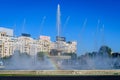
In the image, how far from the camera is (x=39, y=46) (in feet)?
444

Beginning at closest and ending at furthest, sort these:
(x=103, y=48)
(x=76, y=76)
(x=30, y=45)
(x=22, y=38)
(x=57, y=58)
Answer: (x=76, y=76)
(x=57, y=58)
(x=103, y=48)
(x=22, y=38)
(x=30, y=45)

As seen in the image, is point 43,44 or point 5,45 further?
point 43,44

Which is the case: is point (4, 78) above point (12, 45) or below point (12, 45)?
below

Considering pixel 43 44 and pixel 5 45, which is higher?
pixel 43 44

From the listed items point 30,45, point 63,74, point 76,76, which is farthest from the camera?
point 30,45

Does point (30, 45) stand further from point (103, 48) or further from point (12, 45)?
point (103, 48)

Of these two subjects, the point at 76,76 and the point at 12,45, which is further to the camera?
the point at 12,45

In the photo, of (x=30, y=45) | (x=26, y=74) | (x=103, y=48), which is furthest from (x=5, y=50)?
(x=26, y=74)

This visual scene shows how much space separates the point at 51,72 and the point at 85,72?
348cm

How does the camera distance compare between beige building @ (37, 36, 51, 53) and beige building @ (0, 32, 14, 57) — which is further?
beige building @ (37, 36, 51, 53)

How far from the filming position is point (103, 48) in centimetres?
8994

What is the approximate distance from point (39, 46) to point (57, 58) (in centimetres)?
6603

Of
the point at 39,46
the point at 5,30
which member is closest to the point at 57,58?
the point at 5,30

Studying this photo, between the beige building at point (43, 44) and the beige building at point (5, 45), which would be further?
the beige building at point (43, 44)
